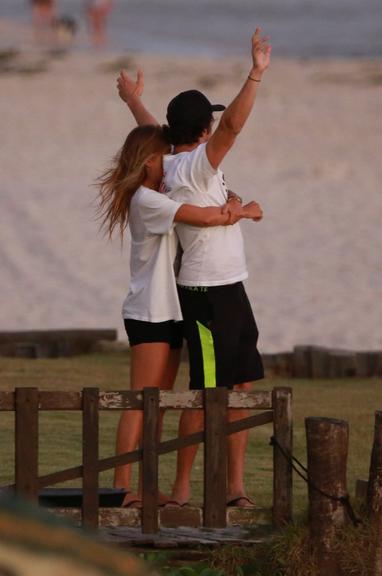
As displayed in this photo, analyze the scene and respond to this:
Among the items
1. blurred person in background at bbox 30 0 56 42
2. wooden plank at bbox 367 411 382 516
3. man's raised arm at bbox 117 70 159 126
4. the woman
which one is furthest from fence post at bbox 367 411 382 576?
blurred person in background at bbox 30 0 56 42

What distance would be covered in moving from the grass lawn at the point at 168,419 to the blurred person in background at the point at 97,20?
35.7 metres

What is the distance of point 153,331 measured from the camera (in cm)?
506

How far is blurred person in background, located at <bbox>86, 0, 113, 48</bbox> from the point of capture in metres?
47.8

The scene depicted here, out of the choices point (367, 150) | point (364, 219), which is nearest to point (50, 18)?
point (367, 150)

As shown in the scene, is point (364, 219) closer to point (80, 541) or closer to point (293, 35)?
point (80, 541)

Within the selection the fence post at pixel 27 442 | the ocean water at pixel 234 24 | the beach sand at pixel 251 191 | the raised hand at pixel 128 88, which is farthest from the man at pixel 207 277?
the ocean water at pixel 234 24

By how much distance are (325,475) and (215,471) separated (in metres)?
0.41

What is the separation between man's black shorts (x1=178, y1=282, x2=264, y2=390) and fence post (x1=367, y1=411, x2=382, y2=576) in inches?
24.7

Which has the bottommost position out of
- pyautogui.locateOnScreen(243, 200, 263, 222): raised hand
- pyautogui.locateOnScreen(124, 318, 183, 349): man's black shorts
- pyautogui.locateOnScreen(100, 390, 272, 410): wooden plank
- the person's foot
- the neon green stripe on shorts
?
the person's foot

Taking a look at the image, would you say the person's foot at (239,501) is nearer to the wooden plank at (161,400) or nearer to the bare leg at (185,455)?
the bare leg at (185,455)

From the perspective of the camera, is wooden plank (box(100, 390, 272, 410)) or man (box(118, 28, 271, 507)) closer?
wooden plank (box(100, 390, 272, 410))

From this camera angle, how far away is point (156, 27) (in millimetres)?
57000

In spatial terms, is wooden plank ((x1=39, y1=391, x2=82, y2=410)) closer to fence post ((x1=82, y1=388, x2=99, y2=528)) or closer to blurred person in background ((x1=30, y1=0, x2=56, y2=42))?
fence post ((x1=82, y1=388, x2=99, y2=528))

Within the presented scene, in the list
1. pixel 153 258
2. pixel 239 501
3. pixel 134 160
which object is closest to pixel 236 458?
pixel 239 501
